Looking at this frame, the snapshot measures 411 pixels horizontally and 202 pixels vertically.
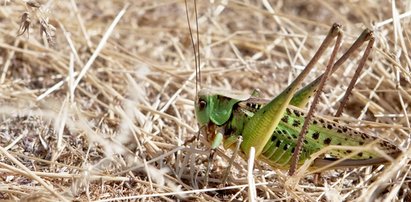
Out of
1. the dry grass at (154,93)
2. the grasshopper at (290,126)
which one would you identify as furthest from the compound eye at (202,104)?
the dry grass at (154,93)

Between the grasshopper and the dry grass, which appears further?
the dry grass

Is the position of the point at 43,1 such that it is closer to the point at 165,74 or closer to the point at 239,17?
the point at 165,74

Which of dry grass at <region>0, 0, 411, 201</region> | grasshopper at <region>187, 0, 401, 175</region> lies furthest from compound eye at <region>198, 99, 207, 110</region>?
dry grass at <region>0, 0, 411, 201</region>

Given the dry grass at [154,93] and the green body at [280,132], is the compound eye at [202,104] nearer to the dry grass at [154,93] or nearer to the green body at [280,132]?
the green body at [280,132]

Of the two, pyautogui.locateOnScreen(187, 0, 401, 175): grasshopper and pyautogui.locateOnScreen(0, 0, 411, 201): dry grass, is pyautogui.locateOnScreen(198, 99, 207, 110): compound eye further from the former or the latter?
pyautogui.locateOnScreen(0, 0, 411, 201): dry grass

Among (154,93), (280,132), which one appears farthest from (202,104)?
(154,93)

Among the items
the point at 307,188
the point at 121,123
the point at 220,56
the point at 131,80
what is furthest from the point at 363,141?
the point at 220,56

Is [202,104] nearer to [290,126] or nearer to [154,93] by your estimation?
[290,126]
